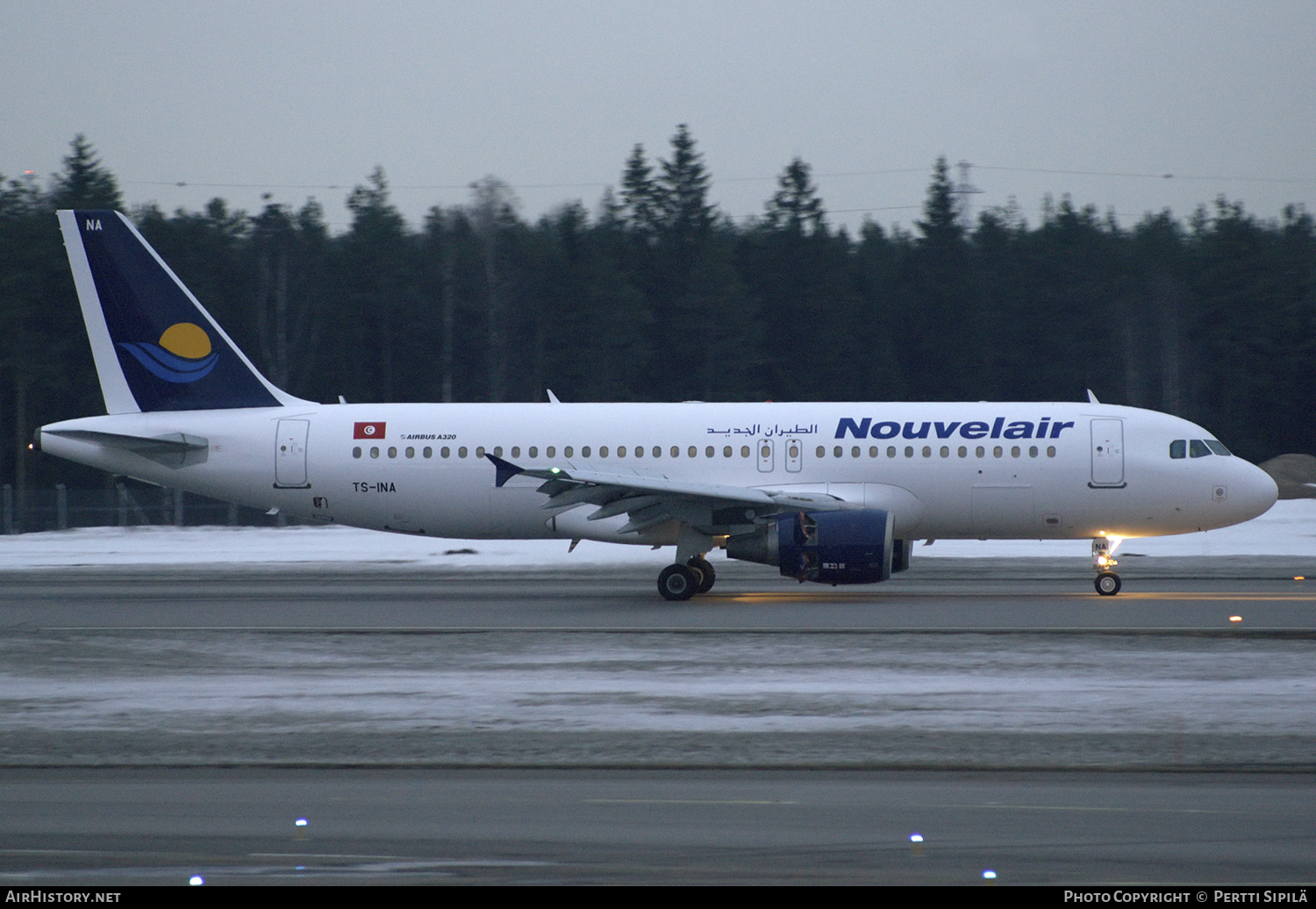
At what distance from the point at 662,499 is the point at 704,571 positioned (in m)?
1.56

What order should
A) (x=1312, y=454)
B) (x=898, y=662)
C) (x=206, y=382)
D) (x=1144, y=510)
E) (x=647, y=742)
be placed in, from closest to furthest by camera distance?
(x=647, y=742), (x=898, y=662), (x=1144, y=510), (x=206, y=382), (x=1312, y=454)

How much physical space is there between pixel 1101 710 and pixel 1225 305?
61.8 meters

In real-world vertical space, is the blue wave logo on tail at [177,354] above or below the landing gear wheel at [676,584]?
above

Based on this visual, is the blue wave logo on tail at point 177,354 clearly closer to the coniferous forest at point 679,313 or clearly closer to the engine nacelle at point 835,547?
the engine nacelle at point 835,547

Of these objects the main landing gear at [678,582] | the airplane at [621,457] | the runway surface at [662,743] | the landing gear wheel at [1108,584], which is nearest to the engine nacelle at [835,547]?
the airplane at [621,457]

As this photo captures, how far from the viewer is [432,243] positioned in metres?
70.8

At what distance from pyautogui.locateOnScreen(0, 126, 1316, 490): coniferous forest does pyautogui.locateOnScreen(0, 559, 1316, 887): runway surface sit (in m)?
40.7

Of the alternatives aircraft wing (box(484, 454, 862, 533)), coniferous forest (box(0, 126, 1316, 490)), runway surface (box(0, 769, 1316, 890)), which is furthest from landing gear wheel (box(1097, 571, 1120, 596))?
coniferous forest (box(0, 126, 1316, 490))

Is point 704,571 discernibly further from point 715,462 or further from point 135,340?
point 135,340

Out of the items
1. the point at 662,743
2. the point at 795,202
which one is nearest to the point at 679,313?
the point at 795,202

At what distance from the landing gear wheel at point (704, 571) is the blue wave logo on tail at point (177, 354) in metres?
9.32

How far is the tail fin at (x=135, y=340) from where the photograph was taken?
79.6 ft

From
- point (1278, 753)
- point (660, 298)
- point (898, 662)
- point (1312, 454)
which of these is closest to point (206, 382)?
point (898, 662)
